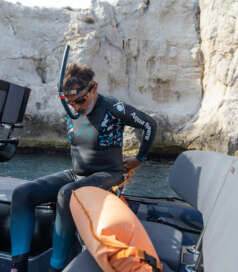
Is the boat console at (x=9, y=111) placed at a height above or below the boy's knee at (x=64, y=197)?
above

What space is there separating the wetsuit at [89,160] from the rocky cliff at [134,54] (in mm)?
8437

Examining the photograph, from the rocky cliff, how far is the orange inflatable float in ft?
29.7

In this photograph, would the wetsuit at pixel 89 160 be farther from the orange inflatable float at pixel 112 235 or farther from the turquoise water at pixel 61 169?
the turquoise water at pixel 61 169

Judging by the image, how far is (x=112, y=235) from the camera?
2.57 ft

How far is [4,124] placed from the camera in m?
1.42

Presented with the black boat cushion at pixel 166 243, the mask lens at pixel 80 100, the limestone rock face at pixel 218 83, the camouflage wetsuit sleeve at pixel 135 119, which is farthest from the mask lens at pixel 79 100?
the limestone rock face at pixel 218 83

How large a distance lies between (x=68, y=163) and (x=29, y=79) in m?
5.10

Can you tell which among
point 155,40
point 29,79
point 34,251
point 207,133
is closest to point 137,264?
point 34,251

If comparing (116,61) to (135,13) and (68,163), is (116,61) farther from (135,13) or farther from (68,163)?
(68,163)

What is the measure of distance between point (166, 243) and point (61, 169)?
6.33 m

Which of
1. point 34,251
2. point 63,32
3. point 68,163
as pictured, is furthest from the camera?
point 63,32

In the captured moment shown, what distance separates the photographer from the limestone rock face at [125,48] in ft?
36.7

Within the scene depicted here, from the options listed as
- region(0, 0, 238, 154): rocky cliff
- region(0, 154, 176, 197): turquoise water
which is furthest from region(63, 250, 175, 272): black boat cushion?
region(0, 0, 238, 154): rocky cliff

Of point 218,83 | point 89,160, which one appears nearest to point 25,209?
point 89,160
